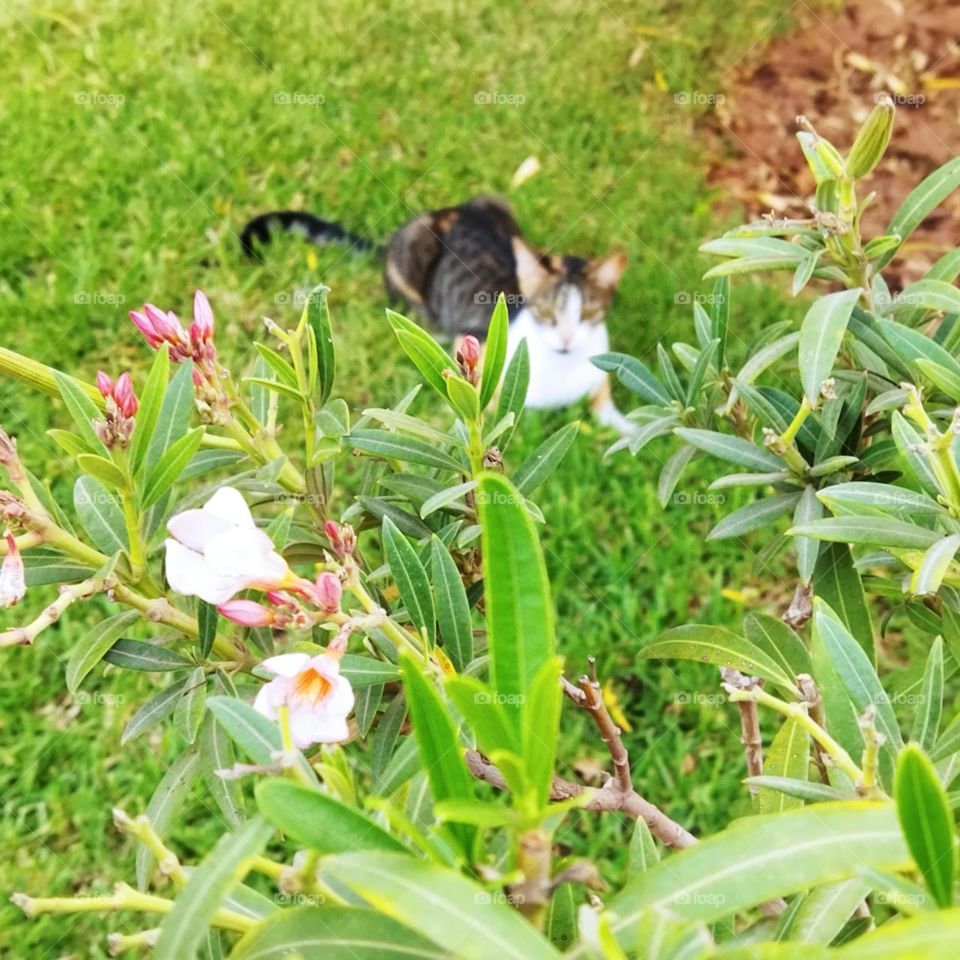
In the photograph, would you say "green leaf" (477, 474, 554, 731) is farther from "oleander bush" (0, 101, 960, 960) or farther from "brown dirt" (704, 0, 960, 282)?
"brown dirt" (704, 0, 960, 282)

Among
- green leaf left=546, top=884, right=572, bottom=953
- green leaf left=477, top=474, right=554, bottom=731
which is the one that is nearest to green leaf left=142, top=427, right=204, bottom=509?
green leaf left=477, top=474, right=554, bottom=731

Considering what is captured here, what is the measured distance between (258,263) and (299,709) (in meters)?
2.58

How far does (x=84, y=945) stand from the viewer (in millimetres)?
1979

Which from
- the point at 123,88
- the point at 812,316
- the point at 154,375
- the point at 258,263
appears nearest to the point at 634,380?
the point at 812,316

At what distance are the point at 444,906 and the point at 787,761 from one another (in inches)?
21.6

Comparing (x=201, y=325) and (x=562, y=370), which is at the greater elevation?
(x=201, y=325)

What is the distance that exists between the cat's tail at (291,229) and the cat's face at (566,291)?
65 centimetres

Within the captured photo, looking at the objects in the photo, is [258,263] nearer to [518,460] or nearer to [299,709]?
[518,460]

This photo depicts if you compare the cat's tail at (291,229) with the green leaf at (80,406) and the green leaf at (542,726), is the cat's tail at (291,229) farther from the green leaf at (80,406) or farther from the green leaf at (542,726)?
the green leaf at (542,726)

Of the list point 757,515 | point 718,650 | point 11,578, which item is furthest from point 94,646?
point 757,515

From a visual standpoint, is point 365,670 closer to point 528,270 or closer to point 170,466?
point 170,466

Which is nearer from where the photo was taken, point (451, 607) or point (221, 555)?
point (221, 555)

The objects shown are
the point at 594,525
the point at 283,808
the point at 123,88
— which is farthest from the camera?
the point at 123,88

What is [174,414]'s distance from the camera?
0.87m
